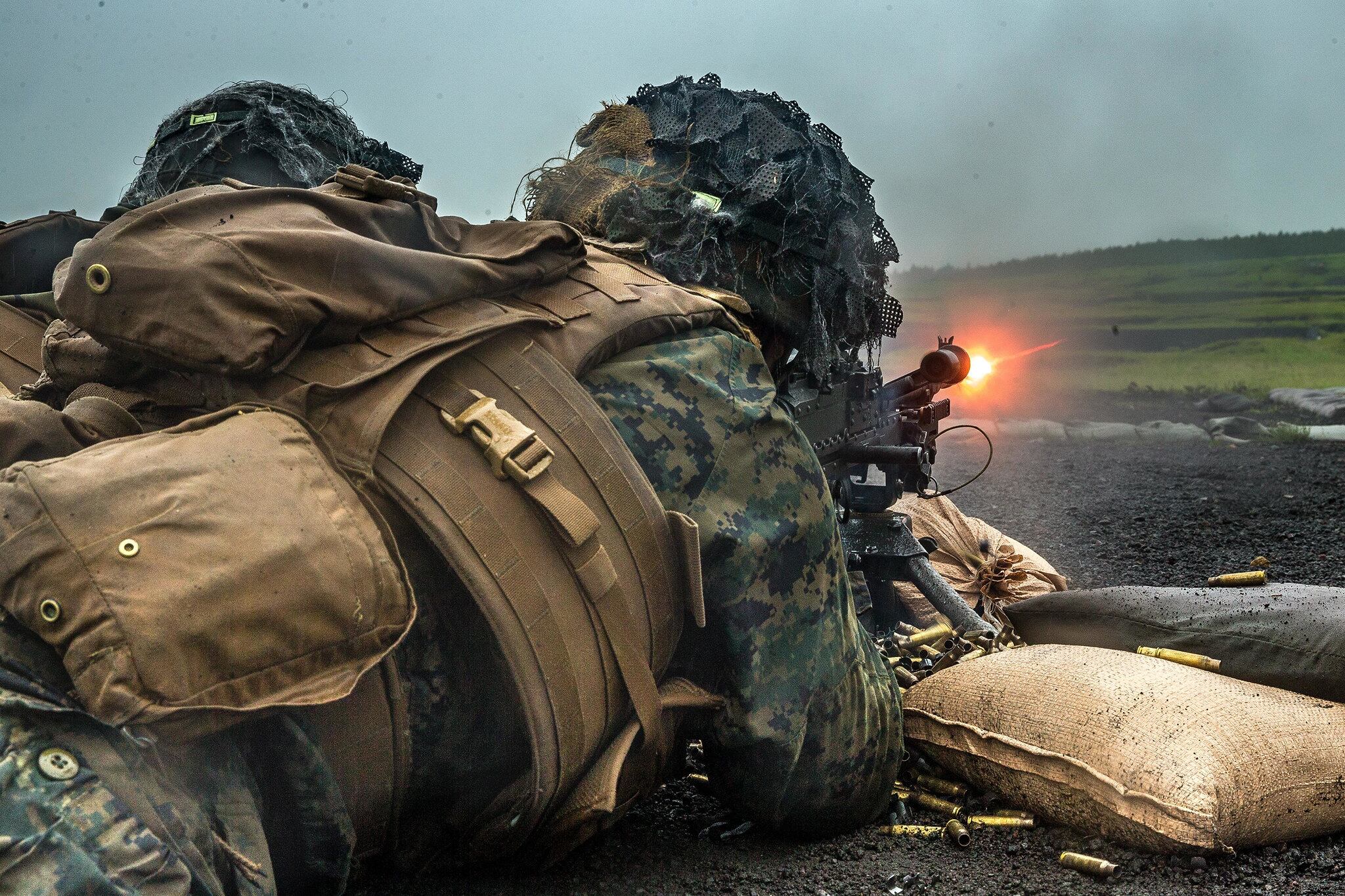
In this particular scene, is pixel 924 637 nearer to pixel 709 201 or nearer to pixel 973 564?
pixel 973 564

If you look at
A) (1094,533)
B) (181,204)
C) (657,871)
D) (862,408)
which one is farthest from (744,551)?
(1094,533)

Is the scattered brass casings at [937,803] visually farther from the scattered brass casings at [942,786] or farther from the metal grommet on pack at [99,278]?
the metal grommet on pack at [99,278]

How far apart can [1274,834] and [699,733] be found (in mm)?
1373

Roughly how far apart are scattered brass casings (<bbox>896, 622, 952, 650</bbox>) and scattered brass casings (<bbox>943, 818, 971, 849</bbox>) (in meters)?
Result: 1.23

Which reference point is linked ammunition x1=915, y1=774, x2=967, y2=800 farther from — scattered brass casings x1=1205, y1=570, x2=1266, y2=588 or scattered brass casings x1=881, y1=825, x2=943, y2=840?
scattered brass casings x1=1205, y1=570, x2=1266, y2=588

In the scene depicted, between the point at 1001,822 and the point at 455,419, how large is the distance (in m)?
1.79

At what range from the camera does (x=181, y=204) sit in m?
1.85

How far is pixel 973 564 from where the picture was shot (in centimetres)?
489

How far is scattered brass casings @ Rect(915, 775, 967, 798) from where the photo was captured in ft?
9.70

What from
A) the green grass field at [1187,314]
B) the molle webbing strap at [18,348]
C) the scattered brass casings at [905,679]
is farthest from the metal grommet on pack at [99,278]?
the green grass field at [1187,314]

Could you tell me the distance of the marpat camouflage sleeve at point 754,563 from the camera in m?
2.22

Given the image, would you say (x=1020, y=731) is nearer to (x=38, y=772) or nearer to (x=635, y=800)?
(x=635, y=800)

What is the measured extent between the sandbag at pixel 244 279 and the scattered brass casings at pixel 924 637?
7.76 ft

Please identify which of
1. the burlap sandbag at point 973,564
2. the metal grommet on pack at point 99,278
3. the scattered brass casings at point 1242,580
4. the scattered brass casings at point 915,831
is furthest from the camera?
the burlap sandbag at point 973,564
